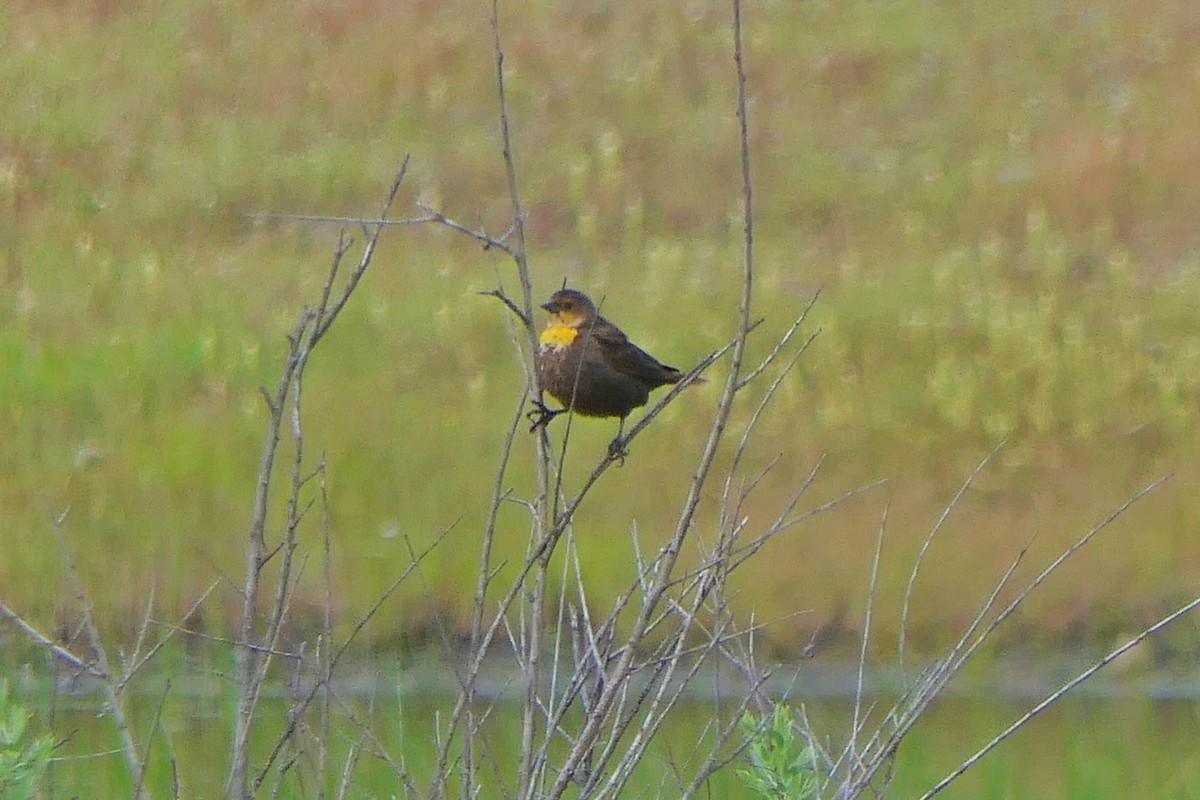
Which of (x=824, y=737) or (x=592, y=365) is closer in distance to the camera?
(x=592, y=365)

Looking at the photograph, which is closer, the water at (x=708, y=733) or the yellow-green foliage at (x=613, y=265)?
the water at (x=708, y=733)

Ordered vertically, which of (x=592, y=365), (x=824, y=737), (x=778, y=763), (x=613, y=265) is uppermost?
(x=592, y=365)

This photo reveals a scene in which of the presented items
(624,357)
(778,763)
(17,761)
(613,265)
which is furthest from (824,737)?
(613,265)

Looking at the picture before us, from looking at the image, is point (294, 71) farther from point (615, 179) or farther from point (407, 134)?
point (615, 179)

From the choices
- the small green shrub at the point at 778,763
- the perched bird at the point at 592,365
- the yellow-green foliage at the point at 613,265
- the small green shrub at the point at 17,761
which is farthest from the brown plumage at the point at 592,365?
the yellow-green foliage at the point at 613,265

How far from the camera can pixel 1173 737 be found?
263 inches

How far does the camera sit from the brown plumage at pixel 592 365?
484 centimetres

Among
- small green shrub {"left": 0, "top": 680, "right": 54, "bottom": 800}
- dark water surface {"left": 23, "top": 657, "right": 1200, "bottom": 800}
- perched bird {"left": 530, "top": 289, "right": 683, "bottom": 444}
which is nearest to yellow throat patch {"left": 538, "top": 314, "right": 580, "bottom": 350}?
perched bird {"left": 530, "top": 289, "right": 683, "bottom": 444}

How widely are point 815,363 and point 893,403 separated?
0.42 metres

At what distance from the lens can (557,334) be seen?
507cm

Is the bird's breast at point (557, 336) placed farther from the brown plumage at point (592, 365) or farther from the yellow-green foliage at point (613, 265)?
the yellow-green foliage at point (613, 265)

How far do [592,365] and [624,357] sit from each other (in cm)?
20

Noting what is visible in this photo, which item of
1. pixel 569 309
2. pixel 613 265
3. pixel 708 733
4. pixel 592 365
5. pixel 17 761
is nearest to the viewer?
pixel 17 761

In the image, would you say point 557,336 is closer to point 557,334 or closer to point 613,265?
point 557,334
